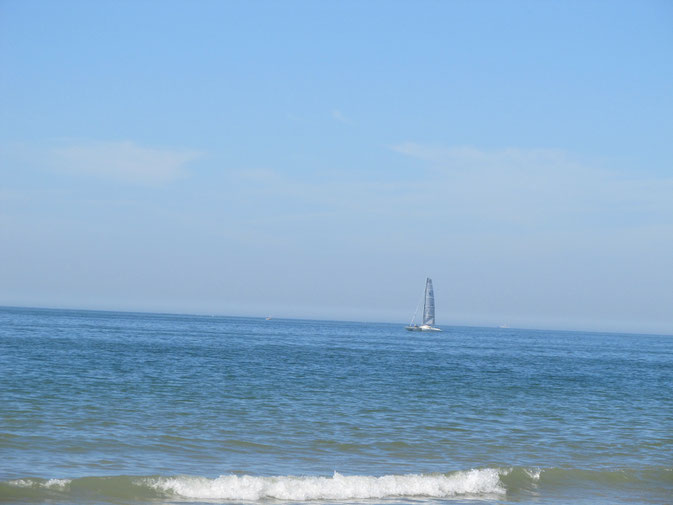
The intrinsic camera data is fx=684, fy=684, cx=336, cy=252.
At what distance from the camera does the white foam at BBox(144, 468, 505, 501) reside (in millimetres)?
16453

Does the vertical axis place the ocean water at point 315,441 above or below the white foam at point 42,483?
below

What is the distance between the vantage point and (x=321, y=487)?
671 inches

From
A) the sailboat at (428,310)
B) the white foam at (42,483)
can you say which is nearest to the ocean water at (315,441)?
the white foam at (42,483)

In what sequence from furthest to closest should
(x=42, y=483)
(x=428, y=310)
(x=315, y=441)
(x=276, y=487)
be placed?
(x=428, y=310)
(x=315, y=441)
(x=276, y=487)
(x=42, y=483)

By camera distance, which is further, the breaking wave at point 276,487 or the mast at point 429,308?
the mast at point 429,308

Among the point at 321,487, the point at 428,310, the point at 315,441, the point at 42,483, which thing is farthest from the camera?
the point at 428,310

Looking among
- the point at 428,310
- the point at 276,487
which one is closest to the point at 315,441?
the point at 276,487

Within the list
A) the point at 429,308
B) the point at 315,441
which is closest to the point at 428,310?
the point at 429,308

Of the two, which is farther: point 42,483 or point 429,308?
point 429,308

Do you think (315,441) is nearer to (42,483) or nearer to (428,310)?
(42,483)

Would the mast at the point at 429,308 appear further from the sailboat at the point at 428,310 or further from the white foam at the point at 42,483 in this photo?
the white foam at the point at 42,483

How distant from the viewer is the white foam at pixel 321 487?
16.5m

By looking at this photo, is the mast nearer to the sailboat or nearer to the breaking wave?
the sailboat

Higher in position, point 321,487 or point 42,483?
point 42,483
